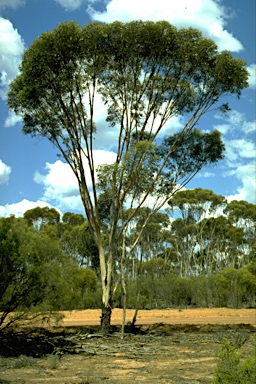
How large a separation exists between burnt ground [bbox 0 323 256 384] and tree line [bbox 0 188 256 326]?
1.19 m

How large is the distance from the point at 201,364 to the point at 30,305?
562cm

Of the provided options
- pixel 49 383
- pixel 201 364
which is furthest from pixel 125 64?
pixel 49 383

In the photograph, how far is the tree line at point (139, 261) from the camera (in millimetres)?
14664

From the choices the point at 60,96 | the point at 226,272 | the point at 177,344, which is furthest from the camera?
the point at 226,272

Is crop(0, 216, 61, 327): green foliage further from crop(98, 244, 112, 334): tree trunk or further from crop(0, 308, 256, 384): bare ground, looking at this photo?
Answer: crop(98, 244, 112, 334): tree trunk

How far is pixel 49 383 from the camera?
973cm

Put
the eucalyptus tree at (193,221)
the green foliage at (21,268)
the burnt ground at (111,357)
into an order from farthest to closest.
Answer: the eucalyptus tree at (193,221), the green foliage at (21,268), the burnt ground at (111,357)

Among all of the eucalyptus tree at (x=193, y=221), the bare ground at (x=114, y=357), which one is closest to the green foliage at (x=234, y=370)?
the bare ground at (x=114, y=357)

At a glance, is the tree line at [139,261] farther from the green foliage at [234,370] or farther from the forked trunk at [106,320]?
the green foliage at [234,370]

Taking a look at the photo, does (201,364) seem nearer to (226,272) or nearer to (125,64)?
(125,64)

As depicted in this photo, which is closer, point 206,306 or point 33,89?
point 33,89

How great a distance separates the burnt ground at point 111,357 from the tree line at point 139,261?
1.19 m

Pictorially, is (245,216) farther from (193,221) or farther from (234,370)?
(234,370)

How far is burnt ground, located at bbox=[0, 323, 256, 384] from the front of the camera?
10.5m
